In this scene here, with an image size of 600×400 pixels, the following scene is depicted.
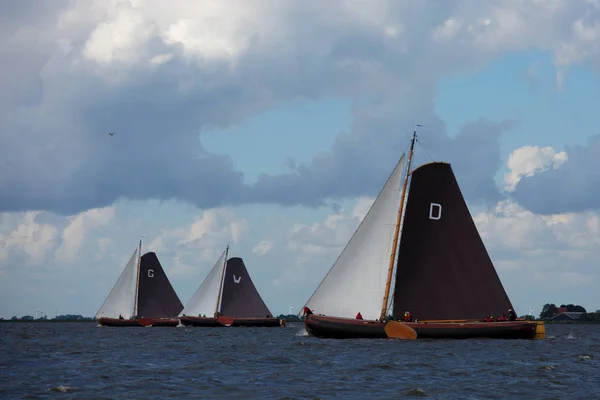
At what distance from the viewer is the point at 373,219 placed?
187 ft

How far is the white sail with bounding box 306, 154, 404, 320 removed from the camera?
56219 mm

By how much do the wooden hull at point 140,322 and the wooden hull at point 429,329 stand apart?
69134mm

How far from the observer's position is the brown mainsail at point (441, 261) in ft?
187

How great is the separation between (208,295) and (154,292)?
335 inches

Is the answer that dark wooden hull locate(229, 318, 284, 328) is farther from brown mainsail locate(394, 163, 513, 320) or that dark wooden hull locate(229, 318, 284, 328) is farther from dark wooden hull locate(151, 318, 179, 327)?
brown mainsail locate(394, 163, 513, 320)

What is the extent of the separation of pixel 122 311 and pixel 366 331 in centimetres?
7332

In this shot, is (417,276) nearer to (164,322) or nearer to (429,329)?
(429,329)

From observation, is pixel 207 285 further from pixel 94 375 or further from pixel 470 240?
pixel 94 375

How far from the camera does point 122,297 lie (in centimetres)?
12175

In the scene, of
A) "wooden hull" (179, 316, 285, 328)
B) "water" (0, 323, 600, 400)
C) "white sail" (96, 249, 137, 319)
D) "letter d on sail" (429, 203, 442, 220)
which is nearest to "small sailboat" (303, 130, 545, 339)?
"letter d on sail" (429, 203, 442, 220)

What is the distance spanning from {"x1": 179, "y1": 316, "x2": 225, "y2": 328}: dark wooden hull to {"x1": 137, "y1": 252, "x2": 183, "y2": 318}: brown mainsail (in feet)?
13.8

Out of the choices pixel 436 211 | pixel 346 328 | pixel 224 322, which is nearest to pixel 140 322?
pixel 224 322

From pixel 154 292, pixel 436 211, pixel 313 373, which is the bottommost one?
pixel 313 373

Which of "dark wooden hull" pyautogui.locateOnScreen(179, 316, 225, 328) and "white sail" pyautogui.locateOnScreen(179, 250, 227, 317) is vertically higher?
"white sail" pyautogui.locateOnScreen(179, 250, 227, 317)
